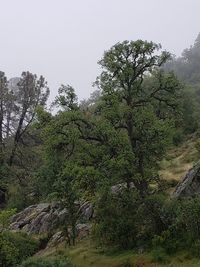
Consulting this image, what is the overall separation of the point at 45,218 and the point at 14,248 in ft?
38.7

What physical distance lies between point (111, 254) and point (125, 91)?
10119 mm

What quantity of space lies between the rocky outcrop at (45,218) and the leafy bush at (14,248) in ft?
9.18

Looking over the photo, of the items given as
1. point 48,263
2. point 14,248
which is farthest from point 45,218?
point 48,263

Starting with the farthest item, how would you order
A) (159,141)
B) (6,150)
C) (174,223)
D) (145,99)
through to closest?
1. (6,150)
2. (145,99)
3. (159,141)
4. (174,223)

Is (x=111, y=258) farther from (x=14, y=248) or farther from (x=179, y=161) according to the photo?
(x=179, y=161)

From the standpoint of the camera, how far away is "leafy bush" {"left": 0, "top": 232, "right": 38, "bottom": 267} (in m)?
23.6

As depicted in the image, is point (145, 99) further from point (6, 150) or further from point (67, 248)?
point (6, 150)

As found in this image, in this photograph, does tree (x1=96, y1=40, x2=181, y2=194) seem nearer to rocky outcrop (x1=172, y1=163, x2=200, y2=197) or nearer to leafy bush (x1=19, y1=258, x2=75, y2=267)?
rocky outcrop (x1=172, y1=163, x2=200, y2=197)

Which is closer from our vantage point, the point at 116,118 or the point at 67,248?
the point at 116,118

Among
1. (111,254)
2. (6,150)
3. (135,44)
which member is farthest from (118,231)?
(6,150)

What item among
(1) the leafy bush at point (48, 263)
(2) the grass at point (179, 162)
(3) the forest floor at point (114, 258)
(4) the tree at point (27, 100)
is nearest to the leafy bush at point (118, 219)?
(3) the forest floor at point (114, 258)

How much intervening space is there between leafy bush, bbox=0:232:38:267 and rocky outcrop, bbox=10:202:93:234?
2798 mm

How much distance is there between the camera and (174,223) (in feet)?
77.7

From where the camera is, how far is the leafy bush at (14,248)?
2364cm
